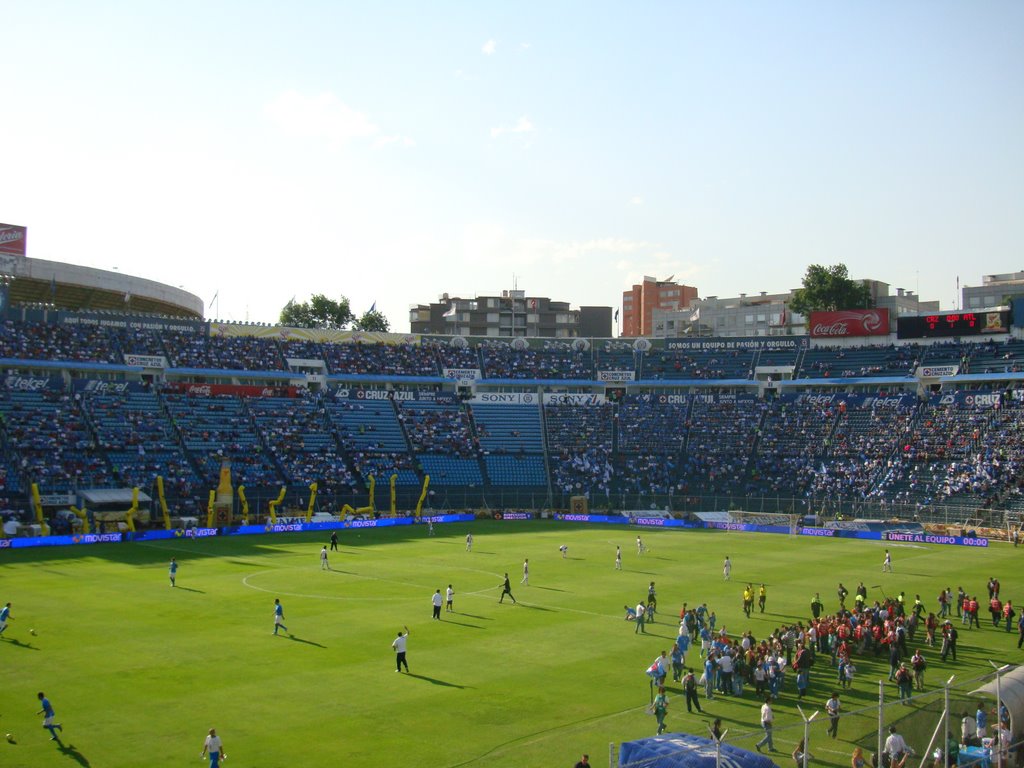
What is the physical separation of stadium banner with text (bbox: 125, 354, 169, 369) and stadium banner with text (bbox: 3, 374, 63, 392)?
20.8 feet

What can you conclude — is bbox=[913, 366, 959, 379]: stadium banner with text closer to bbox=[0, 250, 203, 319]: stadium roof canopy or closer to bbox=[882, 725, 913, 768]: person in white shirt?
bbox=[0, 250, 203, 319]: stadium roof canopy

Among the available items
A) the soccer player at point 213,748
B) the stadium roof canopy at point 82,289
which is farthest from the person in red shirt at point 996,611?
the stadium roof canopy at point 82,289

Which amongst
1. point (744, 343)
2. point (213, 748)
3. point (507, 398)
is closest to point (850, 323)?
point (744, 343)

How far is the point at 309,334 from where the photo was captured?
106 metres

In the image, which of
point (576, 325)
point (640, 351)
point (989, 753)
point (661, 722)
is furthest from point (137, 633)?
point (576, 325)

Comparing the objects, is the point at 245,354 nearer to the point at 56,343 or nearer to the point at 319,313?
the point at 56,343

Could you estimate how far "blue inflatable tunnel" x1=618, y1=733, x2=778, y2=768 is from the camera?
18.1 m

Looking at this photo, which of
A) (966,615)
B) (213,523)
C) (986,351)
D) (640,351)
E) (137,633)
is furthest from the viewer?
(640,351)

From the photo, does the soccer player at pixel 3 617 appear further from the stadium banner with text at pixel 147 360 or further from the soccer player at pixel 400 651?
the stadium banner with text at pixel 147 360

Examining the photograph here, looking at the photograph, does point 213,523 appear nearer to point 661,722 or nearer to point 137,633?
point 137,633

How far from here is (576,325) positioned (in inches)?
6880

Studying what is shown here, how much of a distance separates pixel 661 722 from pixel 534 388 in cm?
8330

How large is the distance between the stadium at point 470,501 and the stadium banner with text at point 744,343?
1.18 feet

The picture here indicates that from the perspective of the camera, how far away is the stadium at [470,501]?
1101 inches
